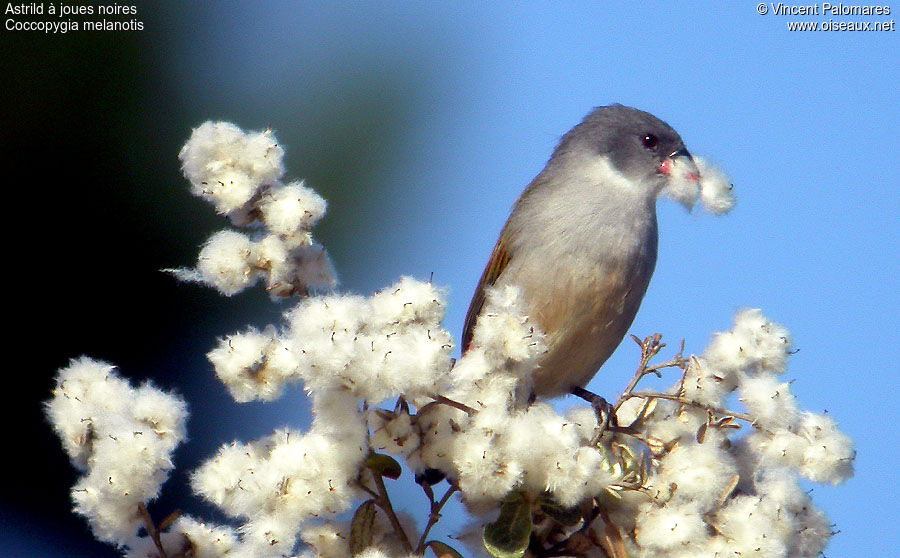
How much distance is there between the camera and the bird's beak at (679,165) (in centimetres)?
315

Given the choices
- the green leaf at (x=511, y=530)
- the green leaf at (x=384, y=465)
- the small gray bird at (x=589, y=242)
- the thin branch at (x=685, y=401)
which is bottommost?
the green leaf at (x=511, y=530)

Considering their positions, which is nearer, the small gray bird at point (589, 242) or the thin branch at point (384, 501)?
the thin branch at point (384, 501)

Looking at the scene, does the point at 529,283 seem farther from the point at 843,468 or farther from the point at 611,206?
the point at 843,468

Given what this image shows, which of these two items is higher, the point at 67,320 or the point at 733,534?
the point at 67,320

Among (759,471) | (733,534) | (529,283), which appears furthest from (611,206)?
(733,534)

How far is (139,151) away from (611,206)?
1.77 meters

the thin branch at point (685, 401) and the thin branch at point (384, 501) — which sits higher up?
the thin branch at point (685, 401)

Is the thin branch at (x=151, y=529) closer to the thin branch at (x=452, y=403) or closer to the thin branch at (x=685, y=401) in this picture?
the thin branch at (x=452, y=403)

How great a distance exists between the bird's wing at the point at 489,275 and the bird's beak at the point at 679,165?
575 millimetres

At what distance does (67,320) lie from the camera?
12.3 ft

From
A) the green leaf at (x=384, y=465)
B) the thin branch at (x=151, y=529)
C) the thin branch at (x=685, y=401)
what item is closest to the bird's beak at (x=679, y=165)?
the thin branch at (x=685, y=401)

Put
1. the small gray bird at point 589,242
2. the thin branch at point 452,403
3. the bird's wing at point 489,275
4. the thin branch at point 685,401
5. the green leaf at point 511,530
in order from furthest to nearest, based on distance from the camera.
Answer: the bird's wing at point 489,275 → the small gray bird at point 589,242 → the thin branch at point 685,401 → the green leaf at point 511,530 → the thin branch at point 452,403

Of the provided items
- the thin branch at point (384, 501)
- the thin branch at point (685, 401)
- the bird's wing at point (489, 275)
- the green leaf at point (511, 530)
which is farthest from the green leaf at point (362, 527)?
the bird's wing at point (489, 275)

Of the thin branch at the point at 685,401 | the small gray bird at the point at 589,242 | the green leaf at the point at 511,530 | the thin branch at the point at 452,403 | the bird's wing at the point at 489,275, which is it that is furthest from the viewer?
the bird's wing at the point at 489,275
